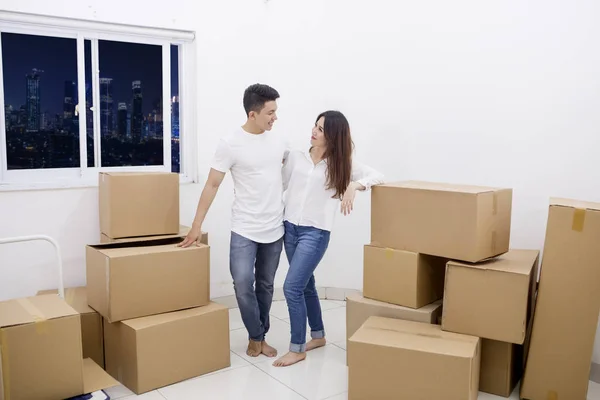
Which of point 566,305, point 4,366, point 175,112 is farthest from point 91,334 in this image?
point 566,305

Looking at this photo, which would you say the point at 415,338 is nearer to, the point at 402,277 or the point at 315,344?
the point at 402,277

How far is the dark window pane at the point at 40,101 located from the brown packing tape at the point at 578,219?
2687 millimetres

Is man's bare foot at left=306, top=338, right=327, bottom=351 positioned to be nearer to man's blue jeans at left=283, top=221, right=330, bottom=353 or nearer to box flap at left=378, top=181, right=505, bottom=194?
man's blue jeans at left=283, top=221, right=330, bottom=353

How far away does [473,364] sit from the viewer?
2.20m

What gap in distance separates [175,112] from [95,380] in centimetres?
183

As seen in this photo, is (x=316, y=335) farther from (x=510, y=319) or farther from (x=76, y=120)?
(x=76, y=120)

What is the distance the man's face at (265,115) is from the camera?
108 inches

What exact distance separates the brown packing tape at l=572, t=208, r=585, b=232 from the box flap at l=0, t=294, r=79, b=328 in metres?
2.10

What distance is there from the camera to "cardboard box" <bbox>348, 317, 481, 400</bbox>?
217 centimetres

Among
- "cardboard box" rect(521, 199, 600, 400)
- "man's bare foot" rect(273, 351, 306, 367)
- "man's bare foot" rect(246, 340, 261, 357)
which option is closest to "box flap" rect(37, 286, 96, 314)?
"man's bare foot" rect(246, 340, 261, 357)

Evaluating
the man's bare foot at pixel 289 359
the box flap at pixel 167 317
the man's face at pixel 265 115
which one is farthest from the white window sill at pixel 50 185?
the man's bare foot at pixel 289 359

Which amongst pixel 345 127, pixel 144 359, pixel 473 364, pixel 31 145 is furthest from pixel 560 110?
pixel 31 145

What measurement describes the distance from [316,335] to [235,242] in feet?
2.53

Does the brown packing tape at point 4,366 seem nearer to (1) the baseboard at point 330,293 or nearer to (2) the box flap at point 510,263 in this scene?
(2) the box flap at point 510,263
